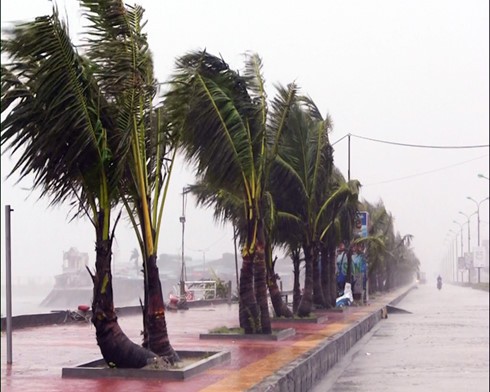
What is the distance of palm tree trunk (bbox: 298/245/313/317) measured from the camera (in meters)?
23.6

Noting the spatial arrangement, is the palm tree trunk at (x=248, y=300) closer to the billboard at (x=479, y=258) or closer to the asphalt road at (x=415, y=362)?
the asphalt road at (x=415, y=362)

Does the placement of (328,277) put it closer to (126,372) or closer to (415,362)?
(415,362)

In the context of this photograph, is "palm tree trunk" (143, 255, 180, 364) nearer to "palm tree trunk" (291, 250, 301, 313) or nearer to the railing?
"palm tree trunk" (291, 250, 301, 313)

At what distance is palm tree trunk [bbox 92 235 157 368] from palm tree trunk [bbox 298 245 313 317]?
12.6m

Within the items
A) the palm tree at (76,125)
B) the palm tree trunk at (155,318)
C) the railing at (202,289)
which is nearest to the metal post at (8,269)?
the palm tree at (76,125)

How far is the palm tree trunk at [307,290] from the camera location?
77.4ft

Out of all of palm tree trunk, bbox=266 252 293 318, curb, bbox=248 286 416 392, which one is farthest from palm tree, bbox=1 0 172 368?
palm tree trunk, bbox=266 252 293 318

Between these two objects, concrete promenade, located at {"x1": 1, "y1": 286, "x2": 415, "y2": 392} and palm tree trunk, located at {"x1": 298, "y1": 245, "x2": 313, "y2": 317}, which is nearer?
concrete promenade, located at {"x1": 1, "y1": 286, "x2": 415, "y2": 392}

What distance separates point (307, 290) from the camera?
2388 centimetres

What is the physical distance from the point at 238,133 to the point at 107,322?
5.53 meters

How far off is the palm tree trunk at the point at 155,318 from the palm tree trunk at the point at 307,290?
1163cm

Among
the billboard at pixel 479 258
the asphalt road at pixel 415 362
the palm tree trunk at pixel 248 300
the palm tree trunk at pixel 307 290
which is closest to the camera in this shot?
the asphalt road at pixel 415 362

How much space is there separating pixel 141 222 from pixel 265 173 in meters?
5.54

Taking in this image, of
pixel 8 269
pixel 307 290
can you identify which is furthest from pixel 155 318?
pixel 307 290
